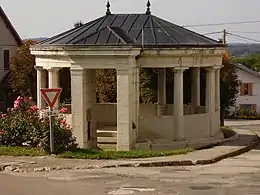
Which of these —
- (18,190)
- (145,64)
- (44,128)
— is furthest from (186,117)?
(18,190)

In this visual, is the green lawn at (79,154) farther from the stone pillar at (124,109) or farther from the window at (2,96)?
the window at (2,96)

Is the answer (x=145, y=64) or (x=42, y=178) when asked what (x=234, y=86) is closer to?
(x=145, y=64)

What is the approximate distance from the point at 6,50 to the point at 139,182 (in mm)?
39102

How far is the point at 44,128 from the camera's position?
19.1m

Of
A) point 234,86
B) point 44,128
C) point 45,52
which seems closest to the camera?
point 44,128

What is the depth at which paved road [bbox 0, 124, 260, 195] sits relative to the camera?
526 inches

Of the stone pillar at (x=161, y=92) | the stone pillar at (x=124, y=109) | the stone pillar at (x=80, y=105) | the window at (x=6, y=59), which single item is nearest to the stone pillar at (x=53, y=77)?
the stone pillar at (x=80, y=105)

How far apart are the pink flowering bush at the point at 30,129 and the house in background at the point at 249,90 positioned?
5486 cm

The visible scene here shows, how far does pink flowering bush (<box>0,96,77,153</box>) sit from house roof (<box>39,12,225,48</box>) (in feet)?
10.8

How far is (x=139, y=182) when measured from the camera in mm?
14586

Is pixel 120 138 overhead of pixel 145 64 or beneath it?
beneath

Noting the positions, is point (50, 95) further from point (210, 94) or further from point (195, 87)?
point (195, 87)

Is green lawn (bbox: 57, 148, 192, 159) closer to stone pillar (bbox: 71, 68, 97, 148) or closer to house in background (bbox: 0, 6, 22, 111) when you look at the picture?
stone pillar (bbox: 71, 68, 97, 148)

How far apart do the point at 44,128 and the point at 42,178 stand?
13.5 feet
